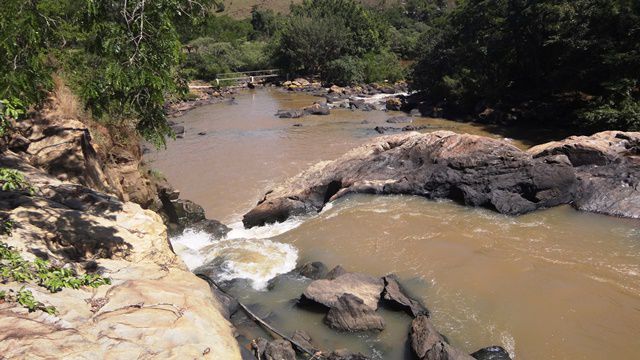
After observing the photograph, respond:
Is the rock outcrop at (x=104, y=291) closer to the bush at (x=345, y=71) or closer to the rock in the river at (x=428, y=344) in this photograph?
the rock in the river at (x=428, y=344)

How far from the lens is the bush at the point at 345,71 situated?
1832 inches

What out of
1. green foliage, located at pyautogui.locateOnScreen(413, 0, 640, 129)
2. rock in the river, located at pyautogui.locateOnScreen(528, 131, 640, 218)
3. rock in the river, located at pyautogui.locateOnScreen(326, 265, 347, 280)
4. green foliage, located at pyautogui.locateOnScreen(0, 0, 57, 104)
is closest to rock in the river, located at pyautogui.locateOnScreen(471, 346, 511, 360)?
rock in the river, located at pyautogui.locateOnScreen(326, 265, 347, 280)

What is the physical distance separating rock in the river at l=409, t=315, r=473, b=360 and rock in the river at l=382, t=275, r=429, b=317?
552mm

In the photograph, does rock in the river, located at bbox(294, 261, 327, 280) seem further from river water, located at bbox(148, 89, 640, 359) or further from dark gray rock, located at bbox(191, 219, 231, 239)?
dark gray rock, located at bbox(191, 219, 231, 239)

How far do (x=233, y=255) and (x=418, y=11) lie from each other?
8874 centimetres

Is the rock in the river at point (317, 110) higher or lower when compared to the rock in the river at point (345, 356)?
lower

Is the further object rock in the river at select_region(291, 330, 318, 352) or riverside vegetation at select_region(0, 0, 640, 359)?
rock in the river at select_region(291, 330, 318, 352)

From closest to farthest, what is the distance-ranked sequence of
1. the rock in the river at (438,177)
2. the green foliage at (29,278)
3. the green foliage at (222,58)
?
the green foliage at (29,278) < the rock in the river at (438,177) < the green foliage at (222,58)

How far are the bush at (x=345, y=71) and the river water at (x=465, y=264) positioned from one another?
106ft

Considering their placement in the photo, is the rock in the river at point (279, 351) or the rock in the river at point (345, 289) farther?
the rock in the river at point (345, 289)

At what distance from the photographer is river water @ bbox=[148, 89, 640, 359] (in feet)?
24.2

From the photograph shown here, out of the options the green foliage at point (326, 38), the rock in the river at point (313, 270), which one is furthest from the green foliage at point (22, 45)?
the green foliage at point (326, 38)

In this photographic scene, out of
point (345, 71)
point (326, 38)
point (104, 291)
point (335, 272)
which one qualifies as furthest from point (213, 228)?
point (326, 38)

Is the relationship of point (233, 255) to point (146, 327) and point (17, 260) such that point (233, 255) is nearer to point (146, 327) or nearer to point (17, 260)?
point (146, 327)
